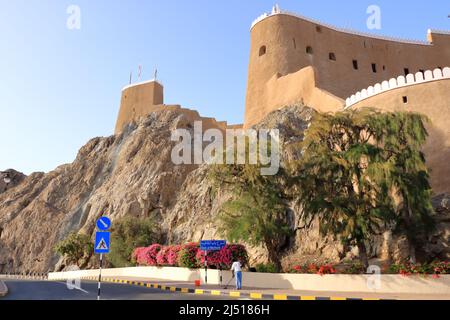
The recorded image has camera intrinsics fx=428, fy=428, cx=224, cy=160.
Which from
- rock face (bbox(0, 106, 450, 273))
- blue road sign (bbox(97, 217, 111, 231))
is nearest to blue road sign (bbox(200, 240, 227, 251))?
blue road sign (bbox(97, 217, 111, 231))

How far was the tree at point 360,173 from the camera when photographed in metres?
16.7

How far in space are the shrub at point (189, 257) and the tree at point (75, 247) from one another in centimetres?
1982

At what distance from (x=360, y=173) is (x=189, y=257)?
32.7 ft

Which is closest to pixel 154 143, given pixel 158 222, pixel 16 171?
pixel 158 222

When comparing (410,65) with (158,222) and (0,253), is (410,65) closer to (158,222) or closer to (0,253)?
(158,222)

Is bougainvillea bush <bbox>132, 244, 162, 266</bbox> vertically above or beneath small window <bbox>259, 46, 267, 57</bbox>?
beneath

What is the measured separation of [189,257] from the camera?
22328mm

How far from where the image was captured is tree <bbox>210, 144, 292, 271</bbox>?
19.1m

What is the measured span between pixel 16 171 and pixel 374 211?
6972 cm

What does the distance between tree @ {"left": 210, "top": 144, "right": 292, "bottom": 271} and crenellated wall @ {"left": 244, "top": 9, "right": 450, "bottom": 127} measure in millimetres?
19268

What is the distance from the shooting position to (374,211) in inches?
658

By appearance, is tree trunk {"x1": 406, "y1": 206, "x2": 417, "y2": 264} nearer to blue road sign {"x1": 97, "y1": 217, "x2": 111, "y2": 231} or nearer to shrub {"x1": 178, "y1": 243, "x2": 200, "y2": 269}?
shrub {"x1": 178, "y1": 243, "x2": 200, "y2": 269}

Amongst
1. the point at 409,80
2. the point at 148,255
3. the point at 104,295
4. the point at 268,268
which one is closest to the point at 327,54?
the point at 409,80

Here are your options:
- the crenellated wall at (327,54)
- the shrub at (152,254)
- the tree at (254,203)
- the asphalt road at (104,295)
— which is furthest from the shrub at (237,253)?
the crenellated wall at (327,54)
